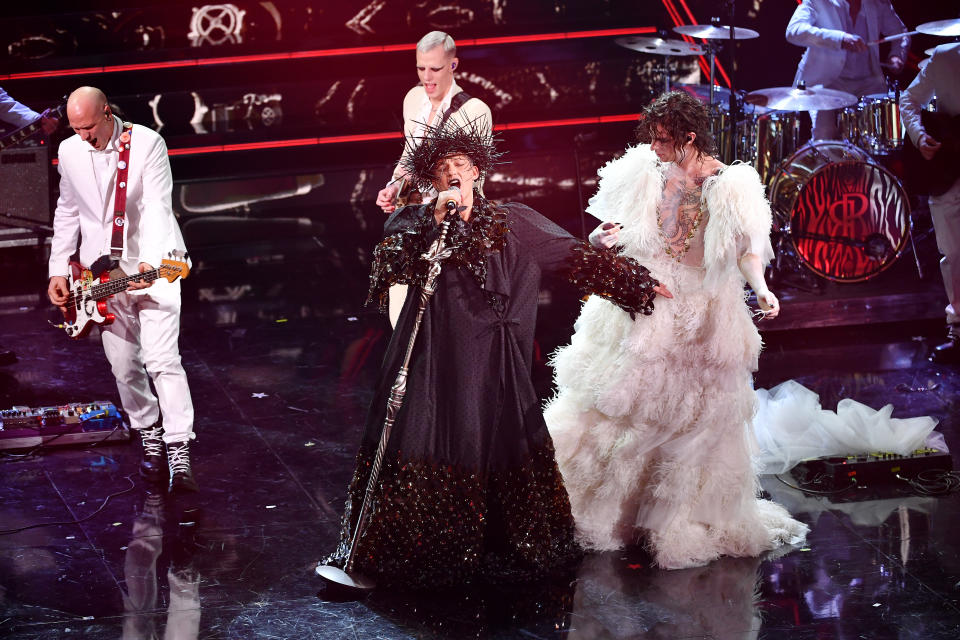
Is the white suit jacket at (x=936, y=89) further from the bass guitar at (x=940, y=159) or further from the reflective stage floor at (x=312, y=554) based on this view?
the reflective stage floor at (x=312, y=554)

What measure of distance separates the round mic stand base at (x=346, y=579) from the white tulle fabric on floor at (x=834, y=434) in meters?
2.03

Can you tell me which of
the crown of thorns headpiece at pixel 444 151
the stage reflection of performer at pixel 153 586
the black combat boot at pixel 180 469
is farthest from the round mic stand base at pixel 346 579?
the crown of thorns headpiece at pixel 444 151

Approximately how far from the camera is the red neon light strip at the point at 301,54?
11.7 metres

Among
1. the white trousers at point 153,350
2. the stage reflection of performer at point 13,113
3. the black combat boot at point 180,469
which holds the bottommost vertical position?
the black combat boot at point 180,469

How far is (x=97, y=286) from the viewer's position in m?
5.15

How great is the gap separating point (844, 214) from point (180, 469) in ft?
16.7

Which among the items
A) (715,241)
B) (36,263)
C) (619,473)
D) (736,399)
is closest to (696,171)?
(715,241)

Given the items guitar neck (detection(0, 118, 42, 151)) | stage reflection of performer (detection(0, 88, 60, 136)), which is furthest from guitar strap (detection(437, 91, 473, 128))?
stage reflection of performer (detection(0, 88, 60, 136))

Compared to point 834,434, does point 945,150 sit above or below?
above

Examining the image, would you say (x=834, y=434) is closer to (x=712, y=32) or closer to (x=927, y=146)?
(x=927, y=146)

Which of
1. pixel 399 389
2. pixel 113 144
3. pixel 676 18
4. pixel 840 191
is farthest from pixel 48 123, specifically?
pixel 676 18

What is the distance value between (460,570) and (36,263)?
22.9ft

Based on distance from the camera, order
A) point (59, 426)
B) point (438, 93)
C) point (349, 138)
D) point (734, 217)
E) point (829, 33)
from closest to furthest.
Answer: point (734, 217) < point (438, 93) < point (59, 426) < point (829, 33) < point (349, 138)

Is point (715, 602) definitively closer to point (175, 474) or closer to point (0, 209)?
point (175, 474)
